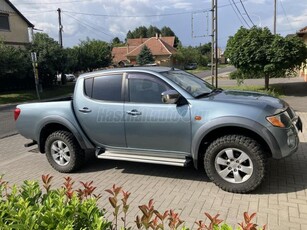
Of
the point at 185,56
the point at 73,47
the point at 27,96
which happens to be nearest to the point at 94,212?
the point at 27,96

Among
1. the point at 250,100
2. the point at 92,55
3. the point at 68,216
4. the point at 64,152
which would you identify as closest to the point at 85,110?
the point at 64,152

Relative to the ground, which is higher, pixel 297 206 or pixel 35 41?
pixel 35 41

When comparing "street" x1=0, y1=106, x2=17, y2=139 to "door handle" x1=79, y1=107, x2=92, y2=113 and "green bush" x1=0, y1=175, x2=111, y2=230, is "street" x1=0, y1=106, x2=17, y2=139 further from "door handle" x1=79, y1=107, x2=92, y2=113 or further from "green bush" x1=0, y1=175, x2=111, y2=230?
"green bush" x1=0, y1=175, x2=111, y2=230

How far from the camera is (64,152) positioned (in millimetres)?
5738

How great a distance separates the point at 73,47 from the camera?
36594 millimetres

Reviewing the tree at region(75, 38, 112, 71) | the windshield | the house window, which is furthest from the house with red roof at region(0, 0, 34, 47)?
the windshield

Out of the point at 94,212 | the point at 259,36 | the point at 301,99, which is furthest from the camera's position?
the point at 259,36

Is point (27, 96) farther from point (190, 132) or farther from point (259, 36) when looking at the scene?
point (190, 132)

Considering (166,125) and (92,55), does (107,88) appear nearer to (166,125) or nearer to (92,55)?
(166,125)

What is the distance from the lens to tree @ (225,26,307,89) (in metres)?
14.4

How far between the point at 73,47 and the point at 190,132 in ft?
113

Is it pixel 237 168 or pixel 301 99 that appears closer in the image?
pixel 237 168

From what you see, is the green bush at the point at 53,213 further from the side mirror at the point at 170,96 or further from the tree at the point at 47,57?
the tree at the point at 47,57

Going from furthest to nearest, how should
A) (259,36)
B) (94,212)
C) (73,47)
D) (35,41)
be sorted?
(73,47) < (35,41) < (259,36) < (94,212)
